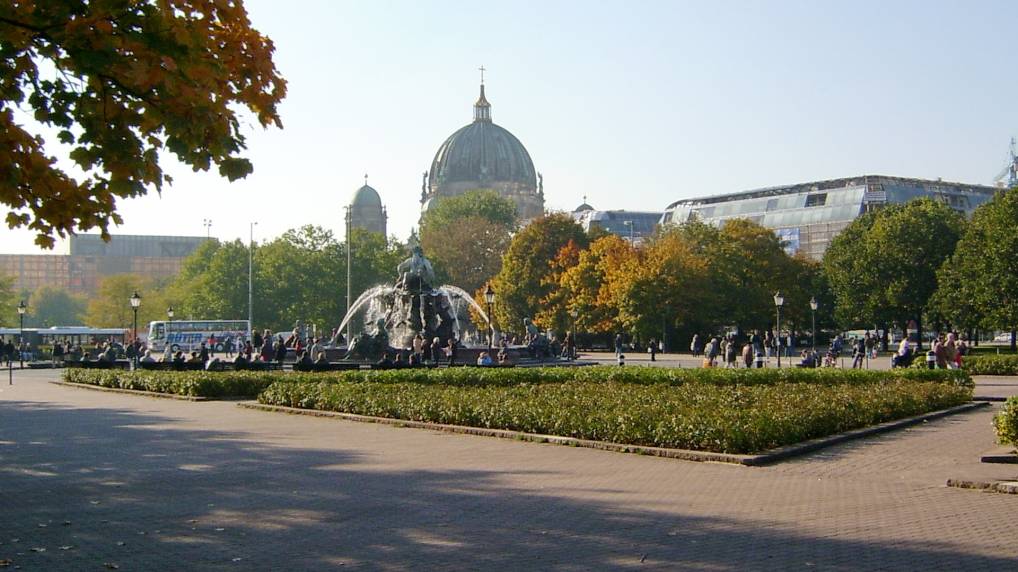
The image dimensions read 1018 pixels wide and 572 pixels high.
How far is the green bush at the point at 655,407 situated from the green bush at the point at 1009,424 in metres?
2.91

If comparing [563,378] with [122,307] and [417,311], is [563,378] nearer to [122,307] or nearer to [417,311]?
[417,311]

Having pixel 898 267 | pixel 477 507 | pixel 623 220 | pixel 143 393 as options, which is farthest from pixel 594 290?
pixel 623 220

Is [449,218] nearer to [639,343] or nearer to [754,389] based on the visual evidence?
[639,343]

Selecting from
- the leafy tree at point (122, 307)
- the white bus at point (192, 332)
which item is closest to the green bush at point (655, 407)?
the white bus at point (192, 332)

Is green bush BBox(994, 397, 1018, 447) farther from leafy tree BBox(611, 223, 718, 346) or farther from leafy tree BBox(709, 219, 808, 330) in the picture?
leafy tree BBox(709, 219, 808, 330)

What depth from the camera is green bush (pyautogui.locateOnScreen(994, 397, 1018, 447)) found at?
14.8m

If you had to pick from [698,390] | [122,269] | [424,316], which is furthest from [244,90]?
[122,269]

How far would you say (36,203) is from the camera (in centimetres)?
1042

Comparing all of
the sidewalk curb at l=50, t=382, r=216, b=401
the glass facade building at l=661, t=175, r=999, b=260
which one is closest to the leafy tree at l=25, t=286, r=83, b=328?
the glass facade building at l=661, t=175, r=999, b=260

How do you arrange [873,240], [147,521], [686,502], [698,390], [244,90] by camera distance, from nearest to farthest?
1. [244,90]
2. [147,521]
3. [686,502]
4. [698,390]
5. [873,240]

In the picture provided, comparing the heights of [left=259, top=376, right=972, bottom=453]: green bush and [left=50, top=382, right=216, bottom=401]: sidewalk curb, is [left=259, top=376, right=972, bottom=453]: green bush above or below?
above

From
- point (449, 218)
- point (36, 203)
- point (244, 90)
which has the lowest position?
point (36, 203)

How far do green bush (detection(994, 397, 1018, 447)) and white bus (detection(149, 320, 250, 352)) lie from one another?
67032 mm

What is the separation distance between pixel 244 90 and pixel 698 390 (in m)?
14.4
